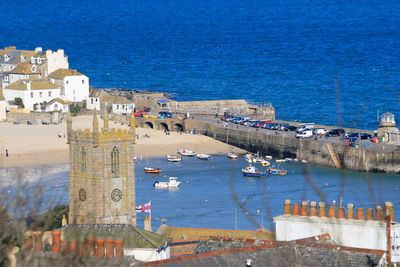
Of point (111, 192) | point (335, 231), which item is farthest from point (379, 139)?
point (335, 231)

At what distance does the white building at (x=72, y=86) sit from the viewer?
129 meters

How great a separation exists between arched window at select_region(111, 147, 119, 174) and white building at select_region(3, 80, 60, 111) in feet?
238

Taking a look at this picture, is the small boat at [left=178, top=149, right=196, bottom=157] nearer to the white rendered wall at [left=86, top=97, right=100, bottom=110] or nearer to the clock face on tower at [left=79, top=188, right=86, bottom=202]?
the white rendered wall at [left=86, top=97, right=100, bottom=110]

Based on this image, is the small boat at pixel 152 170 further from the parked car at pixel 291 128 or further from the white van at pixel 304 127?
the parked car at pixel 291 128

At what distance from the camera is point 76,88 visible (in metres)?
130

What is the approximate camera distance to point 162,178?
9038 cm

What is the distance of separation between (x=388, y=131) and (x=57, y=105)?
39.1 metres

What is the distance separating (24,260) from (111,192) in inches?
1142

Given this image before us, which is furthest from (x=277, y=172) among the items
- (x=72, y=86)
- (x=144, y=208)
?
(x=72, y=86)

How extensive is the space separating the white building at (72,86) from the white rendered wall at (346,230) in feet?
313

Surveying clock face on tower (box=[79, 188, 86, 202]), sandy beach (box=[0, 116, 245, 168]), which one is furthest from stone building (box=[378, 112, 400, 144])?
clock face on tower (box=[79, 188, 86, 202])

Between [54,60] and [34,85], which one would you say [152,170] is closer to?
[34,85]

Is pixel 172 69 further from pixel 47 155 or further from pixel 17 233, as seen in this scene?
pixel 17 233

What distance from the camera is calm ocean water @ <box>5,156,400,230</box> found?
73.1m
